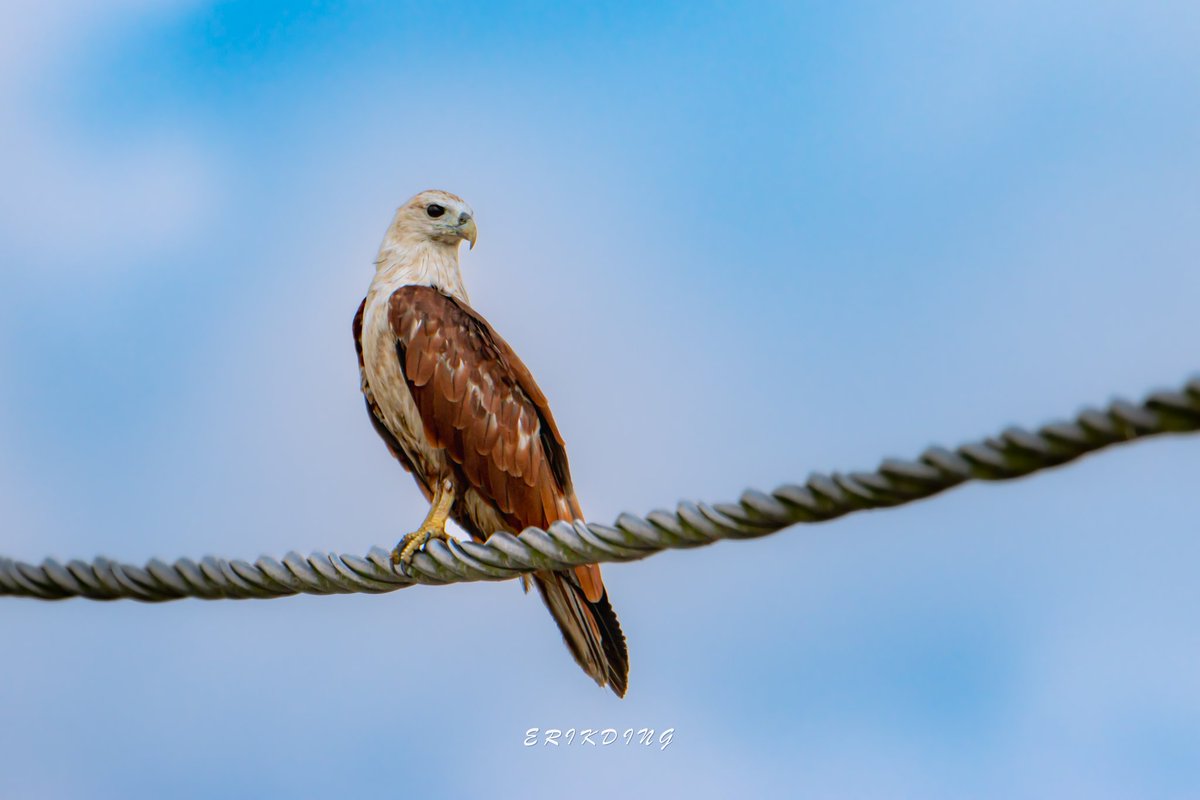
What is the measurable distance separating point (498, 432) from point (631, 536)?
2.86 meters

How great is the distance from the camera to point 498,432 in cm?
631

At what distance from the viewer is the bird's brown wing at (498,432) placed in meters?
5.97

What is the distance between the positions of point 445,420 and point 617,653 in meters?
1.33

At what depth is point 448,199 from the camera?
289 inches

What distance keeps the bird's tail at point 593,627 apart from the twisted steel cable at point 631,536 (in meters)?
1.40

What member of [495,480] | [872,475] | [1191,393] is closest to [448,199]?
[495,480]

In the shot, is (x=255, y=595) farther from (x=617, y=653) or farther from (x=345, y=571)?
(x=617, y=653)

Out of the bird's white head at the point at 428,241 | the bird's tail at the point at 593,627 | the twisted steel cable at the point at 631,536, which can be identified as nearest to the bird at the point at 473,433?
the bird's tail at the point at 593,627

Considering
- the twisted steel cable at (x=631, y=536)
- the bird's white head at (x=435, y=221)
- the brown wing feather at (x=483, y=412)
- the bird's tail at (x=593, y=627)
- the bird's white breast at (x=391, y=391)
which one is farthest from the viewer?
the bird's white head at (x=435, y=221)

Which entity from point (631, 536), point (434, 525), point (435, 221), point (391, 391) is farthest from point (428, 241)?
point (631, 536)

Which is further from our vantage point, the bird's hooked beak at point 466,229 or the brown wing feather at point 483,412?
the bird's hooked beak at point 466,229

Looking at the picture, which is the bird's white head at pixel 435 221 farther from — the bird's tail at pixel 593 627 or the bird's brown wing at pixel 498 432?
the bird's tail at pixel 593 627

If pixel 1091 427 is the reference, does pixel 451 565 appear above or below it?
above

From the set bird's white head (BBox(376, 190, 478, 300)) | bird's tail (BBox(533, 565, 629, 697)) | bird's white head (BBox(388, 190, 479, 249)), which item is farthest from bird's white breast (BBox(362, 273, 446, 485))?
bird's tail (BBox(533, 565, 629, 697))
